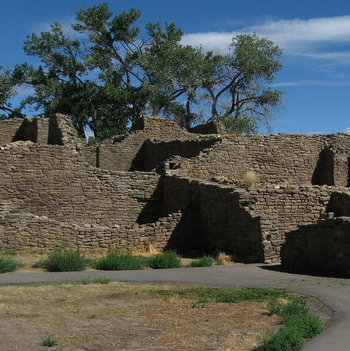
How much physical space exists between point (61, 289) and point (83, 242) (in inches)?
256

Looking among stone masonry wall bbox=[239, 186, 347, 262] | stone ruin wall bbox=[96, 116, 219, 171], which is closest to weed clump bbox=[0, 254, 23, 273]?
stone masonry wall bbox=[239, 186, 347, 262]

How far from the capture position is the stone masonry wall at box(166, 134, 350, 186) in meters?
24.8

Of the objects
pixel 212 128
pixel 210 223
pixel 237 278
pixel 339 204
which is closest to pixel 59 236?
pixel 210 223

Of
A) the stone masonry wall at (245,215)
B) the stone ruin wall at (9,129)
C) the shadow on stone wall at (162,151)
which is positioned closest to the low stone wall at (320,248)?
the stone masonry wall at (245,215)

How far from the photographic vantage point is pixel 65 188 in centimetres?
2202

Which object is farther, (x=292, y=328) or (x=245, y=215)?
(x=245, y=215)

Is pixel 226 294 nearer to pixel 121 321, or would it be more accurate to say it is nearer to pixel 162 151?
pixel 121 321

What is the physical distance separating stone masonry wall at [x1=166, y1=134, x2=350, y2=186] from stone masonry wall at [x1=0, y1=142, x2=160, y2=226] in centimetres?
218

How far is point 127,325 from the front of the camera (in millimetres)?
9672

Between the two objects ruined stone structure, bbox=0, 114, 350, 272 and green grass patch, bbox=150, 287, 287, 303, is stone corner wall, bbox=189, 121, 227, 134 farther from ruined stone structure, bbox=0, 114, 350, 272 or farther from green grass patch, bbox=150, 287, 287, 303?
green grass patch, bbox=150, 287, 287, 303

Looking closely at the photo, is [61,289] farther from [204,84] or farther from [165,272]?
[204,84]

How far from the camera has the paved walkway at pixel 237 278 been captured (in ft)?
38.9

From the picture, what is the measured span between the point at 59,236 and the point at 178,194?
5.47 meters

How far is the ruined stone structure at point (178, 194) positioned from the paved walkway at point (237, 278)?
48.9 inches
